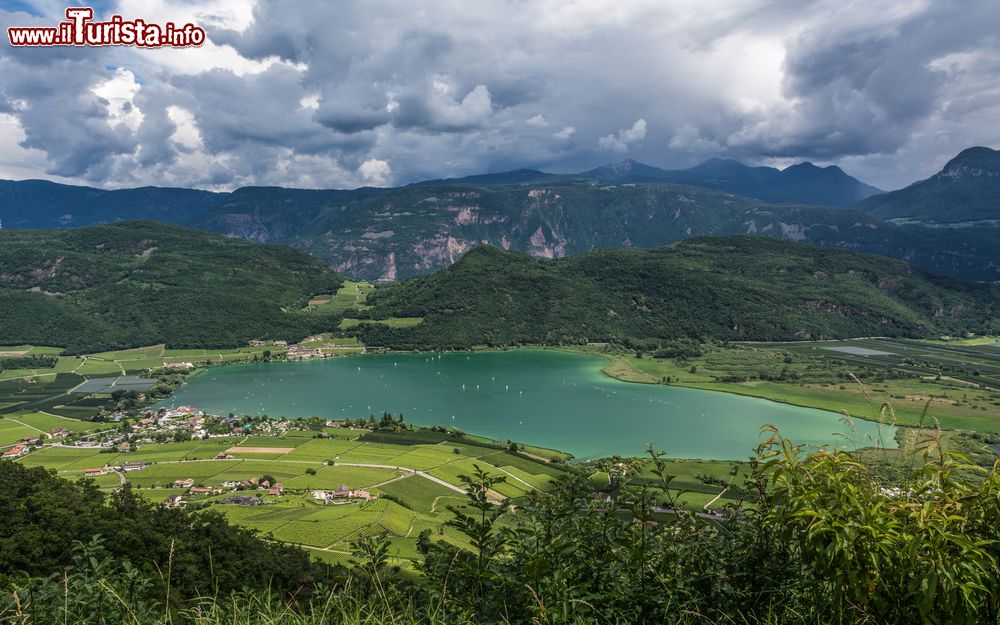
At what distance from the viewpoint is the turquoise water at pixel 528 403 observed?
150 feet

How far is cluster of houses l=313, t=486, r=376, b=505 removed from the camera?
32.6 meters

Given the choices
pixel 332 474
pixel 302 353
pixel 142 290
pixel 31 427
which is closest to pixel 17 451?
pixel 31 427

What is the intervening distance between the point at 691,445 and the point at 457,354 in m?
56.8

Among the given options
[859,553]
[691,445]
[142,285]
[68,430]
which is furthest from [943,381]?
[142,285]

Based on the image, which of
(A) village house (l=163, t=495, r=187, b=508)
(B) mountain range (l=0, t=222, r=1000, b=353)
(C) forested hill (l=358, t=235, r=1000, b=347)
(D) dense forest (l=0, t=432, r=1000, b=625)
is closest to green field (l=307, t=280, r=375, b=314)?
(B) mountain range (l=0, t=222, r=1000, b=353)

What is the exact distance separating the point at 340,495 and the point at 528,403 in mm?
30240

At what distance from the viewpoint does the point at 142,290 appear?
109m

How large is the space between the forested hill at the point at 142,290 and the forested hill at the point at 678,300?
77.5 feet

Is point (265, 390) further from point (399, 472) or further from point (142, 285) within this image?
point (142, 285)

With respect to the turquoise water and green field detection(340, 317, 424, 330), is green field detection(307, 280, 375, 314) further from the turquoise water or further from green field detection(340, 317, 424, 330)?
the turquoise water

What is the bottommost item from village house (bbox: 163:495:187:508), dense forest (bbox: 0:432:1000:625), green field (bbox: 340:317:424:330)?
village house (bbox: 163:495:187:508)

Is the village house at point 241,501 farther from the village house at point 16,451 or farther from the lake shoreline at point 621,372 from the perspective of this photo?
the lake shoreline at point 621,372

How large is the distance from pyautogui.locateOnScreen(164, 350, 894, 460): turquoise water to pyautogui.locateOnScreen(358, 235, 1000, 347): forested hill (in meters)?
20.9

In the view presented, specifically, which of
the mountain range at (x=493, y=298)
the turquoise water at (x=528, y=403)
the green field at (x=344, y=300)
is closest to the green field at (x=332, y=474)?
the turquoise water at (x=528, y=403)
